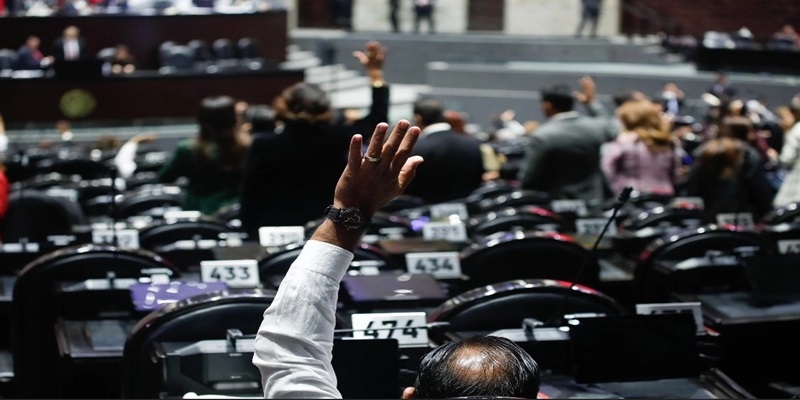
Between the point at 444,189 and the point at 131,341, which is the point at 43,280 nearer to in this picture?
the point at 131,341

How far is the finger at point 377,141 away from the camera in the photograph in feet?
5.75

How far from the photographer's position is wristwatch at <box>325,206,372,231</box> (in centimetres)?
180

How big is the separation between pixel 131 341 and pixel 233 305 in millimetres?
246

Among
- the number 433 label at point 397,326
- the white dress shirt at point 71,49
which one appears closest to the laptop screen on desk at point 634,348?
the number 433 label at point 397,326

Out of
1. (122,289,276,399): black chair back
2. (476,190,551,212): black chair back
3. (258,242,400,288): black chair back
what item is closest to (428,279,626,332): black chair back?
(122,289,276,399): black chair back

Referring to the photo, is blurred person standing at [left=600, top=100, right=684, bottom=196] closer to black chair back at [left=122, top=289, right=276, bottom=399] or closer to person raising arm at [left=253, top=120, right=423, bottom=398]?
black chair back at [left=122, top=289, right=276, bottom=399]

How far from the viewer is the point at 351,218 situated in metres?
1.81

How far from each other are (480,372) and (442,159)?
16.2ft

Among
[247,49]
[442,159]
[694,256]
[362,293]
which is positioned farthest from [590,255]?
[247,49]

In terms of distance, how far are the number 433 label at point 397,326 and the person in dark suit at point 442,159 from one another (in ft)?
12.5

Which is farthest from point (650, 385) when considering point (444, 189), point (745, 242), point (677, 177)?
point (677, 177)

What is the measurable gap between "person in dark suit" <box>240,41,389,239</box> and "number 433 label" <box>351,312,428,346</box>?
1776 millimetres

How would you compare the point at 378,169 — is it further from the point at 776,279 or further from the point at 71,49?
the point at 71,49

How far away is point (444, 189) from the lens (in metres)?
6.77
